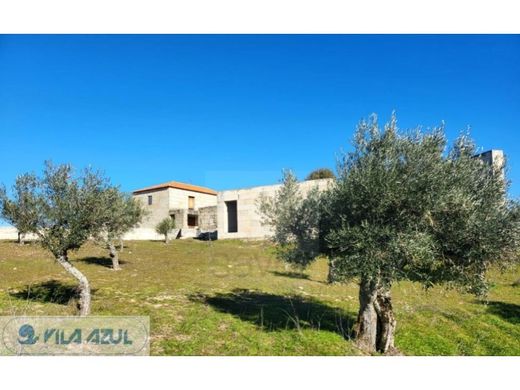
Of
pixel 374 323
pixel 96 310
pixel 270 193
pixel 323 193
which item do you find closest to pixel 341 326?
pixel 374 323

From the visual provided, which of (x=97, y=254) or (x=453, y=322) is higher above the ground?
(x=97, y=254)

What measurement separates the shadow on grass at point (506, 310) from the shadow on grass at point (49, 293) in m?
17.5

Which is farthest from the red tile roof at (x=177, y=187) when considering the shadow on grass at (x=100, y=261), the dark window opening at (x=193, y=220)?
the shadow on grass at (x=100, y=261)

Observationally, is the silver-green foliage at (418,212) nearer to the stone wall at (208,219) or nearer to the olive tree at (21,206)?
the olive tree at (21,206)

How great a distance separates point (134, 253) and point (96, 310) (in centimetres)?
1765

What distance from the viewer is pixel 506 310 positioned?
51.1 feet

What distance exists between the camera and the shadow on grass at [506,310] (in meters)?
14.6

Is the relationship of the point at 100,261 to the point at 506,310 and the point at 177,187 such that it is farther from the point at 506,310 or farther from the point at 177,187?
the point at 177,187

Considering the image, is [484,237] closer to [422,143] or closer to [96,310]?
[422,143]

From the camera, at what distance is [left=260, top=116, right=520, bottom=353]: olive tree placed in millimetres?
9531

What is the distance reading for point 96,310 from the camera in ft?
41.1

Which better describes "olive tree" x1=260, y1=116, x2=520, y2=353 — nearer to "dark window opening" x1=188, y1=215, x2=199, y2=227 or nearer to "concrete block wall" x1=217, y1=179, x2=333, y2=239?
"concrete block wall" x1=217, y1=179, x2=333, y2=239

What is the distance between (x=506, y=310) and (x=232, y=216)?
33757 millimetres


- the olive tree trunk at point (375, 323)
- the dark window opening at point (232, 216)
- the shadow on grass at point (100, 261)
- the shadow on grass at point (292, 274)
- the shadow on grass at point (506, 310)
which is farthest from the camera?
the dark window opening at point (232, 216)
